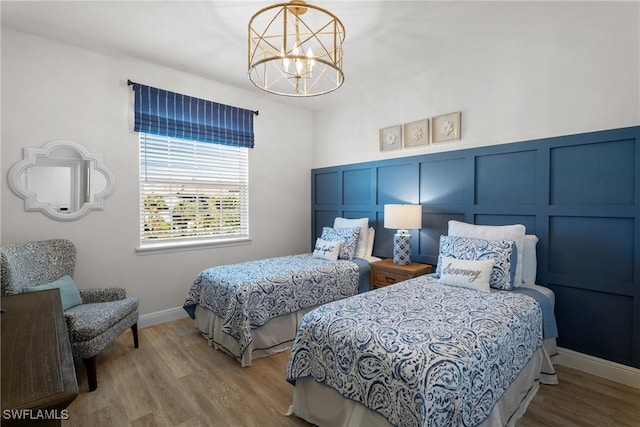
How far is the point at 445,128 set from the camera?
3.24m

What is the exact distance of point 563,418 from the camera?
1.88m

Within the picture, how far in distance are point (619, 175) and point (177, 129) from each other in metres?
3.98

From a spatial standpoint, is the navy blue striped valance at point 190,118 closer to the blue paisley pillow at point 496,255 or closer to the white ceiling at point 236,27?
the white ceiling at point 236,27

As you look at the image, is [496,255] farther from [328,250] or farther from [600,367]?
[328,250]

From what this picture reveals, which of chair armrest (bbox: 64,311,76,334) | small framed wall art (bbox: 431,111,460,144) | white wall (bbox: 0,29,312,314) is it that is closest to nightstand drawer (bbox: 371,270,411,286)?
small framed wall art (bbox: 431,111,460,144)

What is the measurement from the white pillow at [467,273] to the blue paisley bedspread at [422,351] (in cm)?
13

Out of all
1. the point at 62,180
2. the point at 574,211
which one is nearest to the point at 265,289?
the point at 62,180

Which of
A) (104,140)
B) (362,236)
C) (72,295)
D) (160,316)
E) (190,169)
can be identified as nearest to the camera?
(72,295)

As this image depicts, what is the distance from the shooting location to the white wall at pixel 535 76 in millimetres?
2260

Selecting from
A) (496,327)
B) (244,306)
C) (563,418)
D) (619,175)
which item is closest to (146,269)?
(244,306)

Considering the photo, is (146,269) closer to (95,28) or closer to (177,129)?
(177,129)

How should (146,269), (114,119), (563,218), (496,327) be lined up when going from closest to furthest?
1. (496,327)
2. (563,218)
3. (114,119)
4. (146,269)

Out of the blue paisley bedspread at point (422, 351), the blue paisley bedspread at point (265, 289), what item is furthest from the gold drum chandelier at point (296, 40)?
the blue paisley bedspread at point (265, 289)

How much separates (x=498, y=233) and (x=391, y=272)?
1059 millimetres
